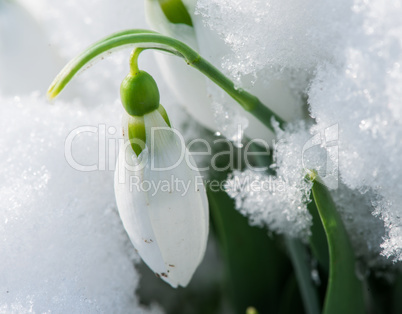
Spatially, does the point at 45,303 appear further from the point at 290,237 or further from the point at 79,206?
the point at 290,237

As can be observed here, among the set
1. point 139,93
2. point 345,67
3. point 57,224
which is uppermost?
point 345,67

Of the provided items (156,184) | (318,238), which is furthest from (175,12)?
(318,238)

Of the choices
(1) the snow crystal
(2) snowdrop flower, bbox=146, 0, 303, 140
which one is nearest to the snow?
(2) snowdrop flower, bbox=146, 0, 303, 140

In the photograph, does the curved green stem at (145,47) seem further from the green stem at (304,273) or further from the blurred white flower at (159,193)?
the green stem at (304,273)

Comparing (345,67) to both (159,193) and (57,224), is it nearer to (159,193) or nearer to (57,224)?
(159,193)

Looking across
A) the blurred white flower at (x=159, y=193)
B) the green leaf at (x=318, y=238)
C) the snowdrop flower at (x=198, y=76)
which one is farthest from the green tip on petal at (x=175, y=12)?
the green leaf at (x=318, y=238)

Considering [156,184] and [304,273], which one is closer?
[156,184]

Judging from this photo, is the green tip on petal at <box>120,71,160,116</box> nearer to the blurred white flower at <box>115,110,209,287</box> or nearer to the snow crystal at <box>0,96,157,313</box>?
the blurred white flower at <box>115,110,209,287</box>
